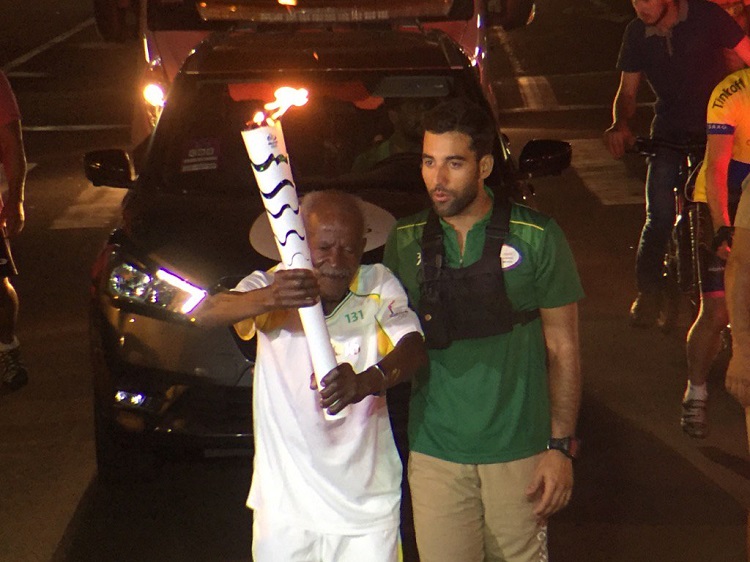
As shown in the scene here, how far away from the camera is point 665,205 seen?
26.0 ft

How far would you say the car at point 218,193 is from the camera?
533 cm

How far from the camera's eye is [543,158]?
6.55 meters

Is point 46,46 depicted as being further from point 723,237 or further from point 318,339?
point 318,339

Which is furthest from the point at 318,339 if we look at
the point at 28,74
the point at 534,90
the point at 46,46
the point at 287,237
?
the point at 46,46

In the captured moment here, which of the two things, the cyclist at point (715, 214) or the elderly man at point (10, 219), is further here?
the elderly man at point (10, 219)

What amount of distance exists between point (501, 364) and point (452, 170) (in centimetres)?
51

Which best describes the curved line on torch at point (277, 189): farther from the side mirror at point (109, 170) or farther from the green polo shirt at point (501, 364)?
the side mirror at point (109, 170)

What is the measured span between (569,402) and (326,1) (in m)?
6.97

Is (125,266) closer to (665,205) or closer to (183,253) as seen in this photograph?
(183,253)

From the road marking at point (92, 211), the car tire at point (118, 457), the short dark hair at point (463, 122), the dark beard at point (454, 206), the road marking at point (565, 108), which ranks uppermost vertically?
the short dark hair at point (463, 122)

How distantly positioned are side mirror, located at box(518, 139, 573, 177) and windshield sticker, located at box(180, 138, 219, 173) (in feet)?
4.44

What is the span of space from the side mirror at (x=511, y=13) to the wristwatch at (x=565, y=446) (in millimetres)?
9514

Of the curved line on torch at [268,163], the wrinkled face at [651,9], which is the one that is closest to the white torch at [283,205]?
the curved line on torch at [268,163]

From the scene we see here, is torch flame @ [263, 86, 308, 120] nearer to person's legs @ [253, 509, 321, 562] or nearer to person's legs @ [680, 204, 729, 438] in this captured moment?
person's legs @ [253, 509, 321, 562]
